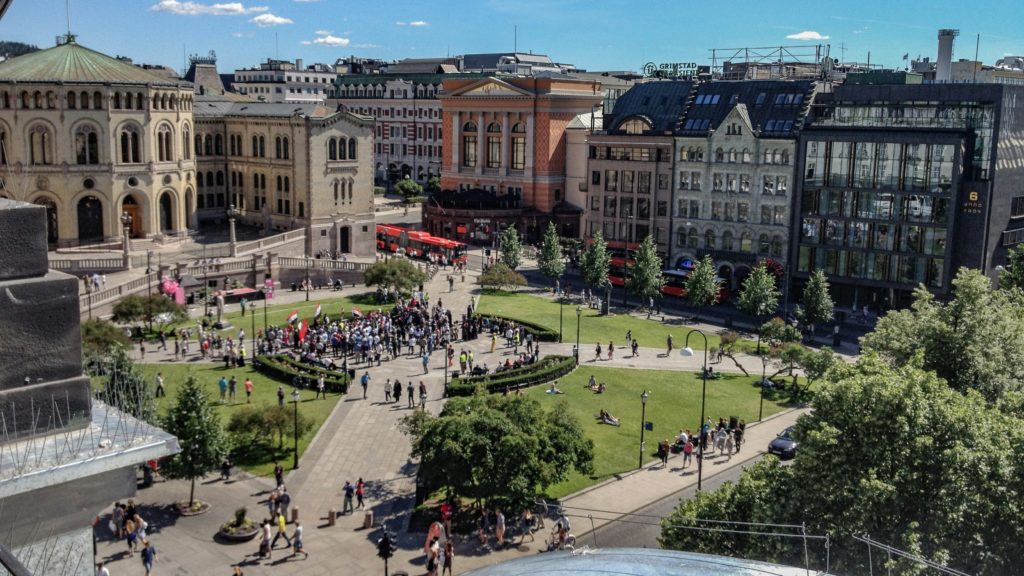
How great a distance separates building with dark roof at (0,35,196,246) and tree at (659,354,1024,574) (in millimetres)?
69737

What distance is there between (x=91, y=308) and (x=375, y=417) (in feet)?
89.4

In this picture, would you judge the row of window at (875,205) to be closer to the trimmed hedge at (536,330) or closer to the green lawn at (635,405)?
the green lawn at (635,405)

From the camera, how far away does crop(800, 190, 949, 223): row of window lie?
71.9 m

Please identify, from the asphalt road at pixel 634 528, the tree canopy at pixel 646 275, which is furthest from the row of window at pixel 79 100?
the asphalt road at pixel 634 528

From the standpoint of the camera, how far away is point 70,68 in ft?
264

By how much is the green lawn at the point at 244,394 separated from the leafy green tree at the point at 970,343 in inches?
999

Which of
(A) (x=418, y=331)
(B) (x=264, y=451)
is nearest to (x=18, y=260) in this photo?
(B) (x=264, y=451)

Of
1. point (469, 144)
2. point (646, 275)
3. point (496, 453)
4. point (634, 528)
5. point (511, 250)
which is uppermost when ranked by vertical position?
point (469, 144)

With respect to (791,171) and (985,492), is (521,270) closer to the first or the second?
(791,171)

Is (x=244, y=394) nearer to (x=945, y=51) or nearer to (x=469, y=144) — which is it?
(x=945, y=51)

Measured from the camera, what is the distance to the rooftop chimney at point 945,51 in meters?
80.1

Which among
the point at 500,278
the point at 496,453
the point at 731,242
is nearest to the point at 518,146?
the point at 731,242

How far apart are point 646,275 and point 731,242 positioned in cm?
1475

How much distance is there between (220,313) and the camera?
64125 millimetres
